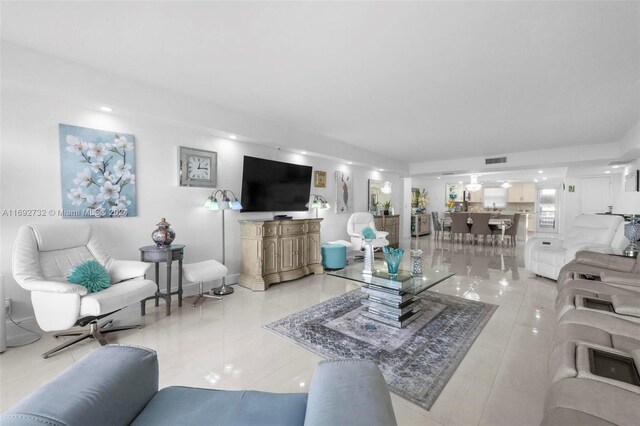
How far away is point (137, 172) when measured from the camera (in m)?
3.38

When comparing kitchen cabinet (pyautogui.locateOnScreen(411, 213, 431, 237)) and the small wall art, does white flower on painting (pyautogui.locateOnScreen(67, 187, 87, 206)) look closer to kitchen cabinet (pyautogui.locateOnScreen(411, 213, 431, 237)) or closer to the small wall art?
the small wall art

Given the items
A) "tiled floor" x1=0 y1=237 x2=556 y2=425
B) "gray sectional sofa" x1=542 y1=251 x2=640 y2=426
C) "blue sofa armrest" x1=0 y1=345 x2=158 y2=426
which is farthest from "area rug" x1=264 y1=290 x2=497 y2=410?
"blue sofa armrest" x1=0 y1=345 x2=158 y2=426

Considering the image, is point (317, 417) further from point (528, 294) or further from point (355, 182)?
point (355, 182)

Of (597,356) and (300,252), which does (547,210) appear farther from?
(597,356)

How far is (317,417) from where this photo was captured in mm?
858

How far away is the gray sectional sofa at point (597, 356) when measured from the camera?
0.94 meters

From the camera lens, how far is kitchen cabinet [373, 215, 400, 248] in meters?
7.11

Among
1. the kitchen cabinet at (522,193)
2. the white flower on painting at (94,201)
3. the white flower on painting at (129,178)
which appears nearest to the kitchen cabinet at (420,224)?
the kitchen cabinet at (522,193)

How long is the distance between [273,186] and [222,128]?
1309 mm

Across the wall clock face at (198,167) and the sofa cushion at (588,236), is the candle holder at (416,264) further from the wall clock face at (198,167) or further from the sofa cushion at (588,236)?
the wall clock face at (198,167)

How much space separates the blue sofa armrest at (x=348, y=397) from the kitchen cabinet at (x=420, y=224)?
942cm

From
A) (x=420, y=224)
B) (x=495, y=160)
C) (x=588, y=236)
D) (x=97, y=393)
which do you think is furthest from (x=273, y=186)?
(x=420, y=224)

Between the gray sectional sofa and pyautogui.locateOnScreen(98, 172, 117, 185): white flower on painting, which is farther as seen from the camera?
pyautogui.locateOnScreen(98, 172, 117, 185): white flower on painting

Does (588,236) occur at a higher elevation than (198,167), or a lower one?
lower
